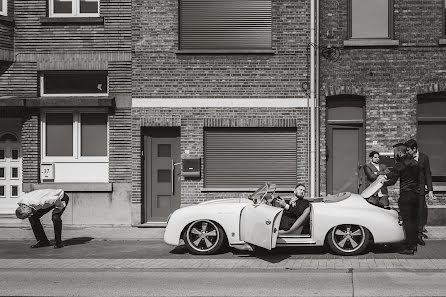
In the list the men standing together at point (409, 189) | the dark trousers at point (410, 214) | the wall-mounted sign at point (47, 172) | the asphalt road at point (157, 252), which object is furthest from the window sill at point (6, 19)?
the dark trousers at point (410, 214)

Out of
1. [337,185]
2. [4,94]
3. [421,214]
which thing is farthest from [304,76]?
[4,94]

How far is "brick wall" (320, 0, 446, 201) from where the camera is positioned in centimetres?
1722

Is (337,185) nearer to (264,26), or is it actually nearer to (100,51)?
(264,26)

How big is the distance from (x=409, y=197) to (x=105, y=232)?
736 cm

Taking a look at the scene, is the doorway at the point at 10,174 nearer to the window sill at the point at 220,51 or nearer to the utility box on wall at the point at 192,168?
the utility box on wall at the point at 192,168

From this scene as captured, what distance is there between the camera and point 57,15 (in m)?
18.1

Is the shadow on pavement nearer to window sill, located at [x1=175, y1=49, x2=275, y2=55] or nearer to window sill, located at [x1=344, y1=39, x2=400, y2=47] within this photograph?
window sill, located at [x1=175, y1=49, x2=275, y2=55]

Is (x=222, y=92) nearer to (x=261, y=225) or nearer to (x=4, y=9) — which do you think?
(x=4, y=9)

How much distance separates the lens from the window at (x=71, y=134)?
1812 cm

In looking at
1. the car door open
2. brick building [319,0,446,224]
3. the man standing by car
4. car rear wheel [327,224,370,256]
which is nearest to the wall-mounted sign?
brick building [319,0,446,224]

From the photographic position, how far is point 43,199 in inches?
541

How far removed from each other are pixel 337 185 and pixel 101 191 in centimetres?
581

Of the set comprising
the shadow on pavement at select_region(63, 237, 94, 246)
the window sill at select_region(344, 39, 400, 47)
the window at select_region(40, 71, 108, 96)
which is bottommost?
the shadow on pavement at select_region(63, 237, 94, 246)

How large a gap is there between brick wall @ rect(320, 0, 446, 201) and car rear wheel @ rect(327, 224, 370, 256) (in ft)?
16.6
